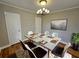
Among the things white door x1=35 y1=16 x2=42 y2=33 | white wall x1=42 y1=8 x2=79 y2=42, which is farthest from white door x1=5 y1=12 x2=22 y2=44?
white wall x1=42 y1=8 x2=79 y2=42

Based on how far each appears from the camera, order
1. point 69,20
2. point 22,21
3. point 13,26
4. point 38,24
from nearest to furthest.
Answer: point 13,26 → point 69,20 → point 22,21 → point 38,24

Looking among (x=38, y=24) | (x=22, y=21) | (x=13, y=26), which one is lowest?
(x=13, y=26)

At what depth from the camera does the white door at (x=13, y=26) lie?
10.2 ft

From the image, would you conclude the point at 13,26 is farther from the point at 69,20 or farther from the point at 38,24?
the point at 69,20

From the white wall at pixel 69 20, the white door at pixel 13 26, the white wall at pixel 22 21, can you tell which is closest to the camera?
the white wall at pixel 22 21

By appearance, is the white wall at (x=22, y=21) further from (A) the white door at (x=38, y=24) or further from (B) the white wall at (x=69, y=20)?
(B) the white wall at (x=69, y=20)

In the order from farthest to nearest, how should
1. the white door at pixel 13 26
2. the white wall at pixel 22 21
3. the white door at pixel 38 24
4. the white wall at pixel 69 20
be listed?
the white door at pixel 38 24 → the white wall at pixel 69 20 → the white door at pixel 13 26 → the white wall at pixel 22 21

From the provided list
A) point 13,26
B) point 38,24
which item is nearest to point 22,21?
point 13,26

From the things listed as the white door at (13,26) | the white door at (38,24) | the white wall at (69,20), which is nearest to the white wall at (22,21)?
the white door at (13,26)

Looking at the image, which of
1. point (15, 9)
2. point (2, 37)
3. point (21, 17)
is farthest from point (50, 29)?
point (2, 37)

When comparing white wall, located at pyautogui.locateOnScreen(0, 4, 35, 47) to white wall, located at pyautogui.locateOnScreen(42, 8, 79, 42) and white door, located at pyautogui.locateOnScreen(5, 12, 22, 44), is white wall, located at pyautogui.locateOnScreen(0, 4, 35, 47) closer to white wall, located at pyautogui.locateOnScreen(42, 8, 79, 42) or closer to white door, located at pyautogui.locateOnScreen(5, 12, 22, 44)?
white door, located at pyautogui.locateOnScreen(5, 12, 22, 44)

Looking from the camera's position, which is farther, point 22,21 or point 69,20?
point 22,21

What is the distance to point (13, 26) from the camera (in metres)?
3.36

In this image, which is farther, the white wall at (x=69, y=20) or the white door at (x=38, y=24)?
the white door at (x=38, y=24)
